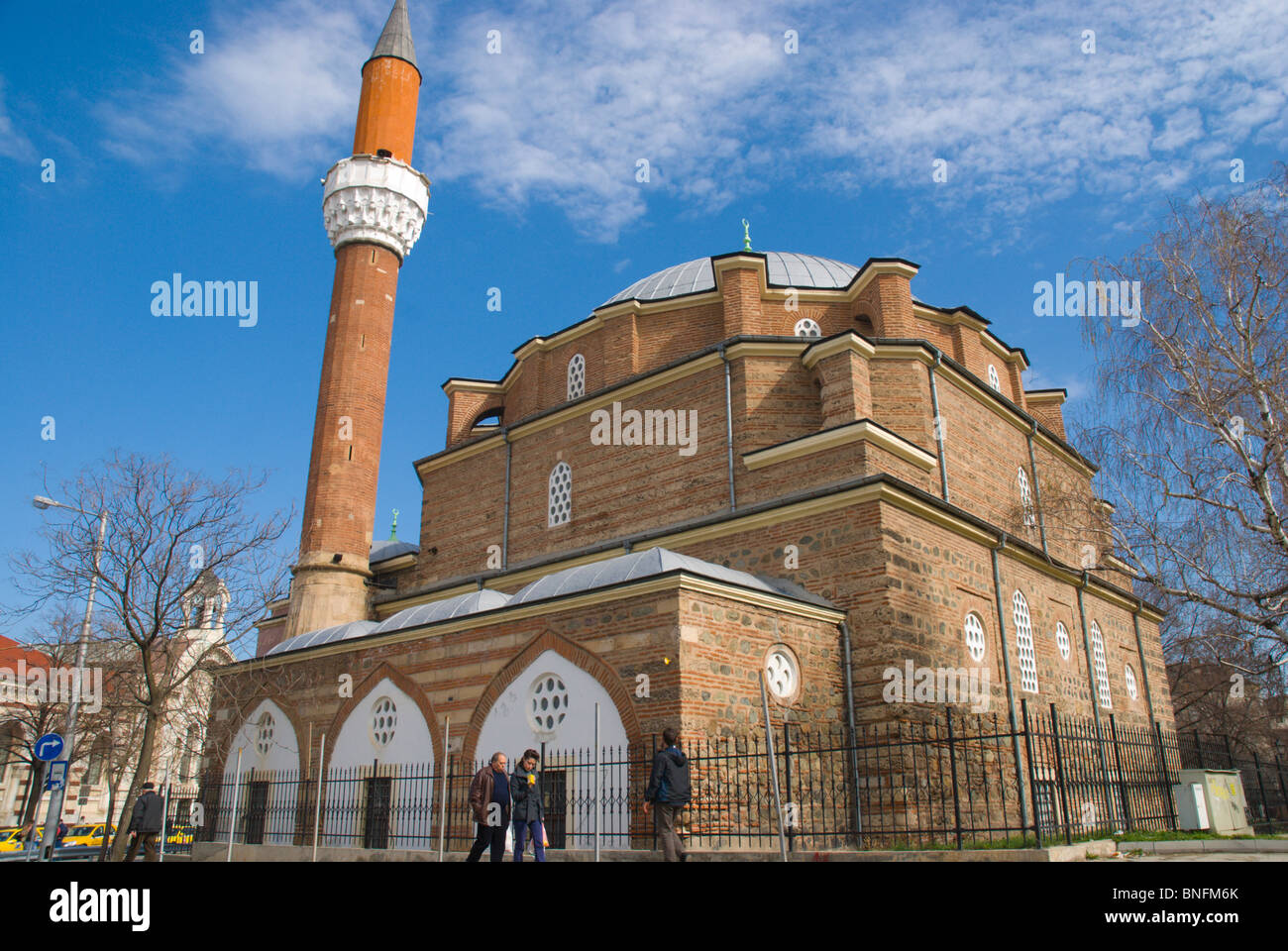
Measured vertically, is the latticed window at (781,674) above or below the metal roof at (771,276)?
below

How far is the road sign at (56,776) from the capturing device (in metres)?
12.5

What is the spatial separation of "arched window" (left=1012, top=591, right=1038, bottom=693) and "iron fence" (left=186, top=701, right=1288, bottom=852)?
510 millimetres

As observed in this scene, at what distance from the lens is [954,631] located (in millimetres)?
12875

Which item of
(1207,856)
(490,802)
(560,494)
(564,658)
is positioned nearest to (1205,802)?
(1207,856)

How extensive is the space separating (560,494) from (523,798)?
9698 mm

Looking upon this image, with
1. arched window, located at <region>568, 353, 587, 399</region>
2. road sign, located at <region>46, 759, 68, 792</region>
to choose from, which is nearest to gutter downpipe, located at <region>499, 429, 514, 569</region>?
arched window, located at <region>568, 353, 587, 399</region>

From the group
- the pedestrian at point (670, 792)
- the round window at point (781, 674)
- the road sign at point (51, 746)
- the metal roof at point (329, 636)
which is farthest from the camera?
the metal roof at point (329, 636)

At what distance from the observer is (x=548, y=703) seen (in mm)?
11398

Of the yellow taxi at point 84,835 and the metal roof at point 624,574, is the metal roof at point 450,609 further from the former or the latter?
the yellow taxi at point 84,835

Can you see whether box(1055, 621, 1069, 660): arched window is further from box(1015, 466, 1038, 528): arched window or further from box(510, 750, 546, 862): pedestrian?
box(510, 750, 546, 862): pedestrian

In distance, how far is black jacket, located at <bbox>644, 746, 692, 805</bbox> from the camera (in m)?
7.96

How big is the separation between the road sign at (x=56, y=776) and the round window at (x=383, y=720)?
4.14 metres

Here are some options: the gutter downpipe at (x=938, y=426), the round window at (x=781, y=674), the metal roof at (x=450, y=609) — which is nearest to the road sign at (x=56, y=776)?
the metal roof at (x=450, y=609)
